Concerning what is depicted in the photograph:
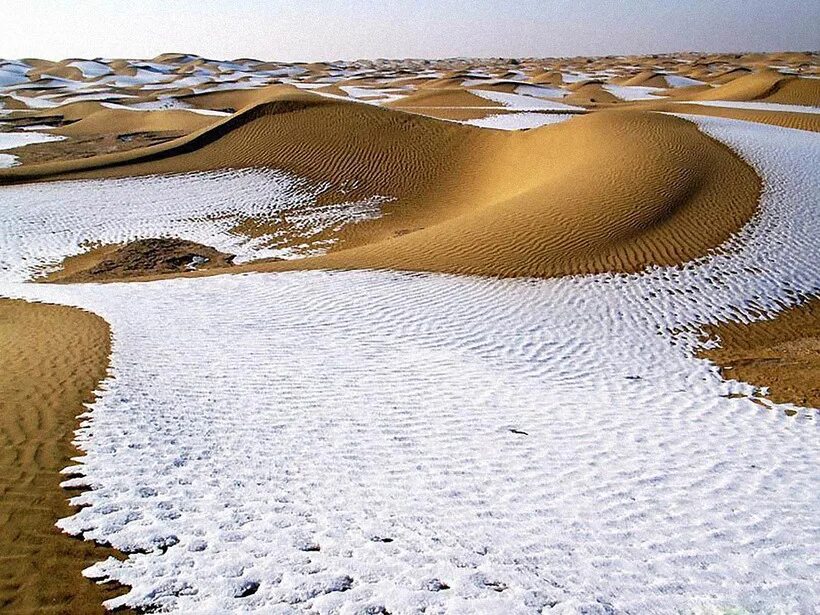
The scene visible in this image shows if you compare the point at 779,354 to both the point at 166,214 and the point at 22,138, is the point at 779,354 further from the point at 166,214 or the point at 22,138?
the point at 22,138

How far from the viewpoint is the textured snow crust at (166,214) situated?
20609 mm

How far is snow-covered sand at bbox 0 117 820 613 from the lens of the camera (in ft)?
14.8

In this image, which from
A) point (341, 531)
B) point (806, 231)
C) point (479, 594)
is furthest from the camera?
point (806, 231)

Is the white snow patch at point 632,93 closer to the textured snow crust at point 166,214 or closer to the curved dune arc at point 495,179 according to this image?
the curved dune arc at point 495,179

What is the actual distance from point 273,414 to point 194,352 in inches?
112

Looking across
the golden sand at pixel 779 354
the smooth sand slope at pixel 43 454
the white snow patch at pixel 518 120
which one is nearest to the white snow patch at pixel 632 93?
the white snow patch at pixel 518 120

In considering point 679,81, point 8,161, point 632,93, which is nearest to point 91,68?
point 8,161

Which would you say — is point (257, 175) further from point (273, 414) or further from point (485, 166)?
point (273, 414)

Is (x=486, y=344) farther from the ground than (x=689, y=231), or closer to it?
closer to it

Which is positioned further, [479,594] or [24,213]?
[24,213]

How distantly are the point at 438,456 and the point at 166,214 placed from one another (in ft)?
67.0

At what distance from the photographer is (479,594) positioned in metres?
4.32

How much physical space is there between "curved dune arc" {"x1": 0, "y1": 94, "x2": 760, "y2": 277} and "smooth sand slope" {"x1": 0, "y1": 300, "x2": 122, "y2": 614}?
7.29 meters

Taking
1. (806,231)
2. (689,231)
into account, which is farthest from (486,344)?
(806,231)
